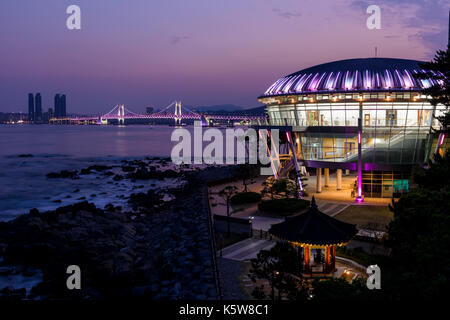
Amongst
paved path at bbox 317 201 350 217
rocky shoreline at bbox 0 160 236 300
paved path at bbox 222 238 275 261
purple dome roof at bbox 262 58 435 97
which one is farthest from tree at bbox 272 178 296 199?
paved path at bbox 222 238 275 261

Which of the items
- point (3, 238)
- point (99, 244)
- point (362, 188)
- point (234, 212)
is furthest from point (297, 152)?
point (3, 238)

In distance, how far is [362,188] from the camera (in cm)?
4038

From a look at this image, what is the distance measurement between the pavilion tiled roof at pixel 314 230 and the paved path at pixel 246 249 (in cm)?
331

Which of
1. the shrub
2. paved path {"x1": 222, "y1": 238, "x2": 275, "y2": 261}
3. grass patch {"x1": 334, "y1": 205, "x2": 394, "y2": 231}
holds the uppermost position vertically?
the shrub

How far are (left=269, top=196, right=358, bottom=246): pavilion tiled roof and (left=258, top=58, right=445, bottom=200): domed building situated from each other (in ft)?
69.9

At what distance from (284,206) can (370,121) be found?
13794 mm

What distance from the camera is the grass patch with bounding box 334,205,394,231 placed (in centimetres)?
2870

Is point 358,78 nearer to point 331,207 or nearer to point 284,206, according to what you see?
point 331,207

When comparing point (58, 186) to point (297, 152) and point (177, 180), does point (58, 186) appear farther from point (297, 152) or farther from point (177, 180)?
point (297, 152)

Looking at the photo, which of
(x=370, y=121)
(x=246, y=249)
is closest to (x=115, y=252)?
(x=246, y=249)

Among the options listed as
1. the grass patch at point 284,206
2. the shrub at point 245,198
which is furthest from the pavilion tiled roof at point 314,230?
the shrub at point 245,198

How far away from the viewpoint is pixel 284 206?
1293 inches

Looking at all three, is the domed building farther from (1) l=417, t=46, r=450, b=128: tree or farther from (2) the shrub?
(2) the shrub
